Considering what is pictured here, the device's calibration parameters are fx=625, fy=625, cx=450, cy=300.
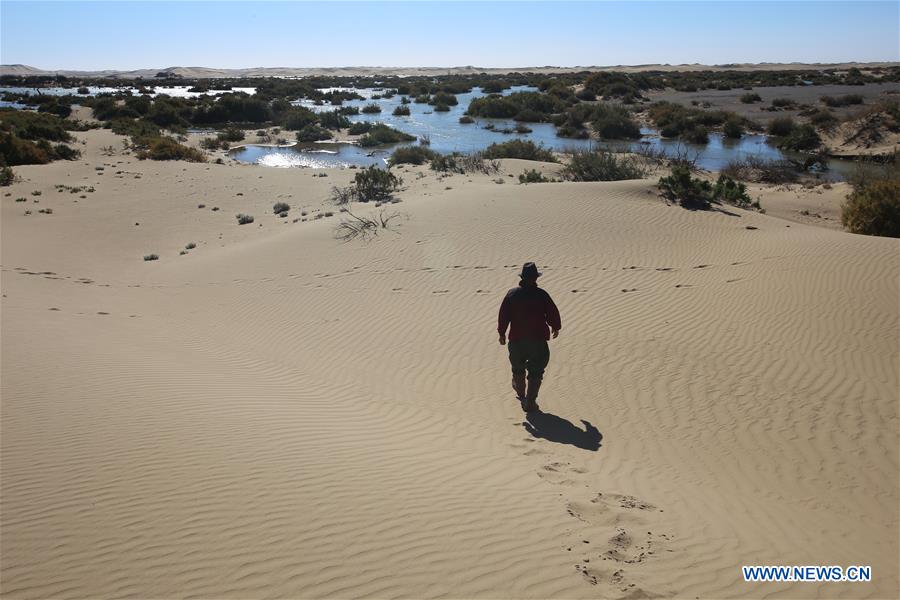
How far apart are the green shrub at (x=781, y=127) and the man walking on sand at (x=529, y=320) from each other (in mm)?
32442

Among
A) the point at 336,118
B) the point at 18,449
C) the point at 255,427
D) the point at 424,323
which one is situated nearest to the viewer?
the point at 18,449

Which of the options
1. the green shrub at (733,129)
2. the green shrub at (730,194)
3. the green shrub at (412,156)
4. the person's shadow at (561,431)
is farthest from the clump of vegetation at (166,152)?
the green shrub at (733,129)

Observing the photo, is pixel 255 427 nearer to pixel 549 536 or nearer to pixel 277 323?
pixel 549 536

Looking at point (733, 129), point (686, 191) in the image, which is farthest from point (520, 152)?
point (733, 129)

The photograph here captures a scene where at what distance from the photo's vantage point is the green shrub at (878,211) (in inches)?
608

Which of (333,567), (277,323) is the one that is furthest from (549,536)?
(277,323)

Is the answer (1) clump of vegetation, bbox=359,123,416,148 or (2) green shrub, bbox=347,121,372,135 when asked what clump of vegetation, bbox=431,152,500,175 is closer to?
(1) clump of vegetation, bbox=359,123,416,148

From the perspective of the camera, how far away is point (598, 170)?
21.9m

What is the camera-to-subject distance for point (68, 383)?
7.08 metres

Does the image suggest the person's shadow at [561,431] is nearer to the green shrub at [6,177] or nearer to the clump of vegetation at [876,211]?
the clump of vegetation at [876,211]

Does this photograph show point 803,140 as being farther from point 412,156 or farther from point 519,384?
point 519,384

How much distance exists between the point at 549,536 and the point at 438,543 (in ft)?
2.54

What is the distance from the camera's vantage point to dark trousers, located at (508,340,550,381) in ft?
22.5

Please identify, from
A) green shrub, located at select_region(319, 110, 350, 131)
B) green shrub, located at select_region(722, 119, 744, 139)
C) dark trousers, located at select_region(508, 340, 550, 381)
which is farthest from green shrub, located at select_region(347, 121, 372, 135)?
dark trousers, located at select_region(508, 340, 550, 381)
